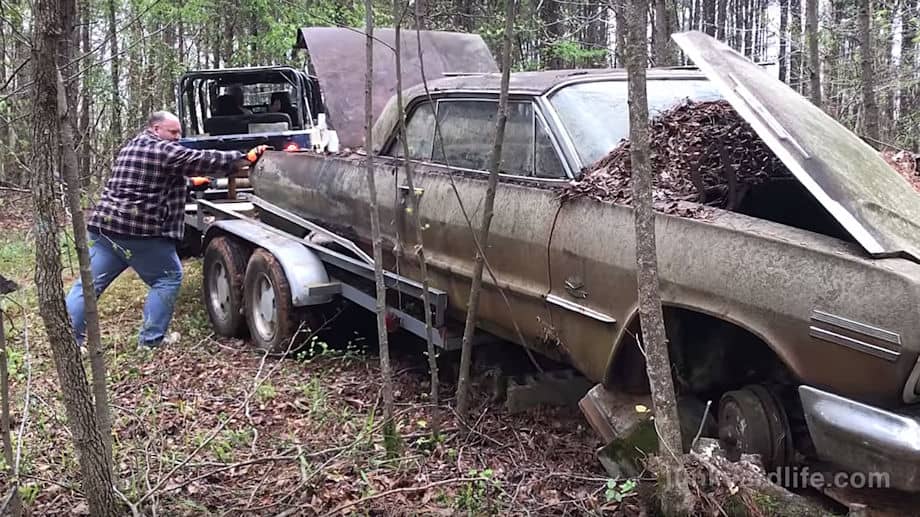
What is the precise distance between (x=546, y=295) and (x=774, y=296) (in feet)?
4.37

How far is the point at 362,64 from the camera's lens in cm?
767

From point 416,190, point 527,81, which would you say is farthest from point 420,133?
point 527,81

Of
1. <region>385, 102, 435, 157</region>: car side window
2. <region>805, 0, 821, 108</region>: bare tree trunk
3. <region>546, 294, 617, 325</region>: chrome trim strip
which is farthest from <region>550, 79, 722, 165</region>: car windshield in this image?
<region>805, 0, 821, 108</region>: bare tree trunk

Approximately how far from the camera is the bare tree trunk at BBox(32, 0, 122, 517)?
8.92 ft

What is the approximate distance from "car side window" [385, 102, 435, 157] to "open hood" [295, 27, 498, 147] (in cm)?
140

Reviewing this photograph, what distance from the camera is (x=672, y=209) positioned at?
11.8 feet

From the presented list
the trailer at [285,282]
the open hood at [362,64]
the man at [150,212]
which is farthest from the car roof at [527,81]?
the man at [150,212]

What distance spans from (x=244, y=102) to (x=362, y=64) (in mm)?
5182

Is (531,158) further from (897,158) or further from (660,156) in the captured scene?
(897,158)

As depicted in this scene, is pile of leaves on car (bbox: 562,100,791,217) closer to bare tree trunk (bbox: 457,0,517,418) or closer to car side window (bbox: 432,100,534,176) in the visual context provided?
bare tree trunk (bbox: 457,0,517,418)

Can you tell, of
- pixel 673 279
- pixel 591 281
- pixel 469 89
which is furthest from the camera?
pixel 469 89

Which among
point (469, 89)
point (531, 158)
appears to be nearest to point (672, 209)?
point (531, 158)

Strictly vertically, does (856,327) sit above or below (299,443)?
above

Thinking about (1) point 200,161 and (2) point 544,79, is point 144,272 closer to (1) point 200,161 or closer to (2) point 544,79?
(1) point 200,161
